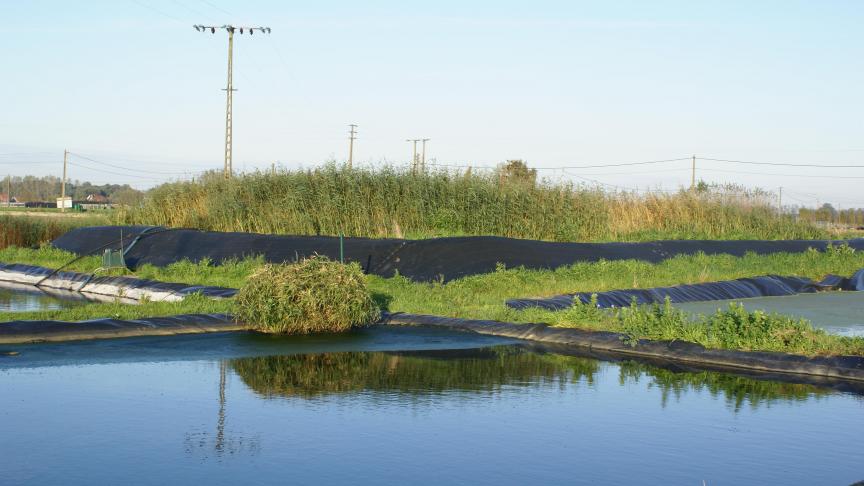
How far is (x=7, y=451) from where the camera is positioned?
22.9 feet

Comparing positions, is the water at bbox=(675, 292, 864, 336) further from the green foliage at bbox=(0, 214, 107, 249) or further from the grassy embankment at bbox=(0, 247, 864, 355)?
the green foliage at bbox=(0, 214, 107, 249)

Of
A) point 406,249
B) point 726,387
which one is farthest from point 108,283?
point 726,387

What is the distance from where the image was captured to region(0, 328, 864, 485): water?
Answer: 22.1 ft

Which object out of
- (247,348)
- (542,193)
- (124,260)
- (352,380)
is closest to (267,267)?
(247,348)

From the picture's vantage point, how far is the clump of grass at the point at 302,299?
12.9 meters

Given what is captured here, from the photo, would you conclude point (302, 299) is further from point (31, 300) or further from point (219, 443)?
point (31, 300)

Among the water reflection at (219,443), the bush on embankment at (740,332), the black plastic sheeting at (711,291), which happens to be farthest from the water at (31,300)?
the bush on embankment at (740,332)

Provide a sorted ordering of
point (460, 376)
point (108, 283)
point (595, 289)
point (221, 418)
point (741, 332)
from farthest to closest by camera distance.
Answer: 1. point (108, 283)
2. point (595, 289)
3. point (741, 332)
4. point (460, 376)
5. point (221, 418)

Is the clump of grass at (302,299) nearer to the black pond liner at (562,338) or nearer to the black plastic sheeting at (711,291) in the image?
the black pond liner at (562,338)

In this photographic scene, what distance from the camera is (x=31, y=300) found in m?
19.8

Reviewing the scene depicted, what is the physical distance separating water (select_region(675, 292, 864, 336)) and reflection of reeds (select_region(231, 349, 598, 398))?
18.5 ft

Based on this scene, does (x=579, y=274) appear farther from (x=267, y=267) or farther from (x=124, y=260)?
(x=124, y=260)

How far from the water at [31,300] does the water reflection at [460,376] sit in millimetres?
8699

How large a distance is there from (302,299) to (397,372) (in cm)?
287
